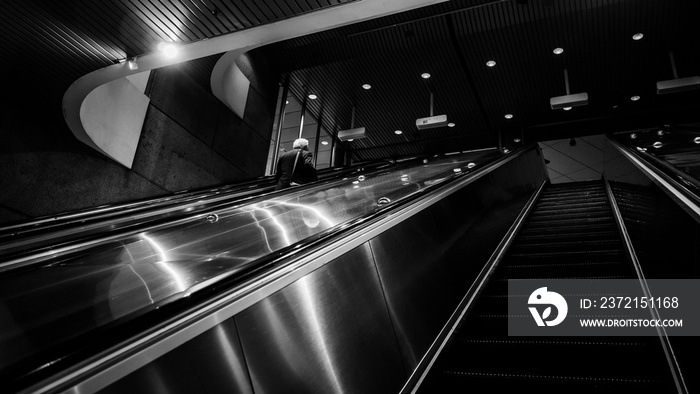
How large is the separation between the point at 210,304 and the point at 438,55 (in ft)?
30.4

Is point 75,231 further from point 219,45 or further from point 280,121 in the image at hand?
point 280,121

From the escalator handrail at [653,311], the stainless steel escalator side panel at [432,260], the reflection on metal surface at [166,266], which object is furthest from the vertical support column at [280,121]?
the escalator handrail at [653,311]

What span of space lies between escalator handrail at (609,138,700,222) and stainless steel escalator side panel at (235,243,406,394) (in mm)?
1453

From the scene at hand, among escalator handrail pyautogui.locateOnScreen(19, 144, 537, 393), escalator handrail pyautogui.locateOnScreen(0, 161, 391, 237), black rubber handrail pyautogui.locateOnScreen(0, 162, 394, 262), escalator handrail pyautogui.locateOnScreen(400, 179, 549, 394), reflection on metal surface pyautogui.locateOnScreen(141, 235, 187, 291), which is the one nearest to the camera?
escalator handrail pyautogui.locateOnScreen(19, 144, 537, 393)

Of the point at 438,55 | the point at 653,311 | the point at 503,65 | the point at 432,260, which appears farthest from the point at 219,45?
the point at 503,65

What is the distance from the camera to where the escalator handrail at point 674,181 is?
1875 millimetres

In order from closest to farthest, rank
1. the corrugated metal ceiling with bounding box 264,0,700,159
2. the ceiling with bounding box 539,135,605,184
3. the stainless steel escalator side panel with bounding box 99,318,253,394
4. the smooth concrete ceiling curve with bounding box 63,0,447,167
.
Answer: the stainless steel escalator side panel with bounding box 99,318,253,394 → the smooth concrete ceiling curve with bounding box 63,0,447,167 → the corrugated metal ceiling with bounding box 264,0,700,159 → the ceiling with bounding box 539,135,605,184

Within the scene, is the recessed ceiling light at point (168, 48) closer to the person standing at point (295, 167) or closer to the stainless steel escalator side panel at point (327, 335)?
the person standing at point (295, 167)

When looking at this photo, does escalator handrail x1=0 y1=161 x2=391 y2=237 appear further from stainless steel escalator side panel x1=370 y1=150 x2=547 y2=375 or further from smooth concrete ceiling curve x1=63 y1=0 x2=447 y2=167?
stainless steel escalator side panel x1=370 y1=150 x2=547 y2=375

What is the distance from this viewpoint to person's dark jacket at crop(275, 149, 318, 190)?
5613 mm

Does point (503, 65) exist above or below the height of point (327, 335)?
above

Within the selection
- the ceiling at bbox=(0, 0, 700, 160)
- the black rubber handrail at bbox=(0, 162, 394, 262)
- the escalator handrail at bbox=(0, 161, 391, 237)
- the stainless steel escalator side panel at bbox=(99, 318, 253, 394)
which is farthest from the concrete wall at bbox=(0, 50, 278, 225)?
the stainless steel escalator side panel at bbox=(99, 318, 253, 394)

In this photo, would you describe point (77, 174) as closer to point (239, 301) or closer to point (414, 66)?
point (239, 301)

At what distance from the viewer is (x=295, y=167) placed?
5629 mm
